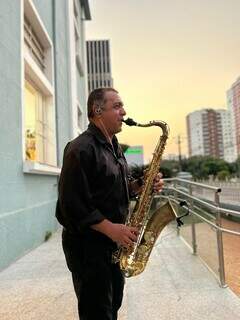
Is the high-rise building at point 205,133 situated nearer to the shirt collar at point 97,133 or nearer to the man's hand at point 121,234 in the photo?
the shirt collar at point 97,133

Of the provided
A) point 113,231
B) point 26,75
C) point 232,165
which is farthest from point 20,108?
point 232,165

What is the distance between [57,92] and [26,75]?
282cm

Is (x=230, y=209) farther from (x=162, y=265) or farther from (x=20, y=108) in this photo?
(x=20, y=108)

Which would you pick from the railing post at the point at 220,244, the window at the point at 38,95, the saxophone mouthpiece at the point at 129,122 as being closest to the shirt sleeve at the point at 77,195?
the saxophone mouthpiece at the point at 129,122

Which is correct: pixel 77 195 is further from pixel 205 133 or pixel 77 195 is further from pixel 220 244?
pixel 205 133

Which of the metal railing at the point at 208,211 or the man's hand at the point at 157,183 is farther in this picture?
the metal railing at the point at 208,211

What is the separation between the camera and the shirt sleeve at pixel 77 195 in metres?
2.23

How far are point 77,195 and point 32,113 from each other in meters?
7.78

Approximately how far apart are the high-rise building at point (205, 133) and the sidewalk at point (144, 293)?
86442 millimetres

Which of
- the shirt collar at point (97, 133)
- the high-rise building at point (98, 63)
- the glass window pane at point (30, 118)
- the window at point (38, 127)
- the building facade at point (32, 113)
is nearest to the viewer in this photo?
the shirt collar at point (97, 133)

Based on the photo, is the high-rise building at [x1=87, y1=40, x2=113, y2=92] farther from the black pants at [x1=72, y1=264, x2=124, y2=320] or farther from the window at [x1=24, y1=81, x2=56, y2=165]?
the black pants at [x1=72, y1=264, x2=124, y2=320]

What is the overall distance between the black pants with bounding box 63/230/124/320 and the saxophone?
0.43 ft

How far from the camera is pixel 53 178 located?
10.2m

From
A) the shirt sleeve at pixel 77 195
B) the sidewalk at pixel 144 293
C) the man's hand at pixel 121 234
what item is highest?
the shirt sleeve at pixel 77 195
